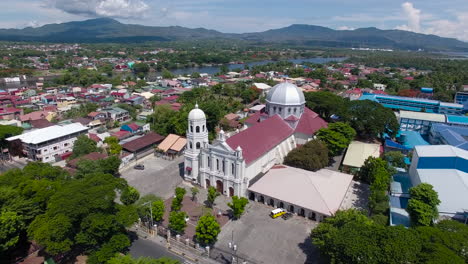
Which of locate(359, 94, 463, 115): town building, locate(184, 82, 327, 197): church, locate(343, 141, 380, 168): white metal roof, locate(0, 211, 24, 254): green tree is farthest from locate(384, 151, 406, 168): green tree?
locate(0, 211, 24, 254): green tree

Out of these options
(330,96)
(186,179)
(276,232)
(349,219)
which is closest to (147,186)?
Answer: (186,179)

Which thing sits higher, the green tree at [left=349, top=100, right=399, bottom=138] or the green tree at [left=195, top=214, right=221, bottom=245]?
the green tree at [left=349, top=100, right=399, bottom=138]

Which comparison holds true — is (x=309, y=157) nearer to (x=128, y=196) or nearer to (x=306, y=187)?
(x=306, y=187)

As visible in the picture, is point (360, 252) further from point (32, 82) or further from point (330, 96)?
point (32, 82)

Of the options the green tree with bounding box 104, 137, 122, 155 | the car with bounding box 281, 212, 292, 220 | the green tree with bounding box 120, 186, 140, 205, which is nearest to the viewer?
the green tree with bounding box 120, 186, 140, 205

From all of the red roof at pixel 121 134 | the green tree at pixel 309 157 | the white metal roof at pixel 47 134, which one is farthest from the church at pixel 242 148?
the white metal roof at pixel 47 134

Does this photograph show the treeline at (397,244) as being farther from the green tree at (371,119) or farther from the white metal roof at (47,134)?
the white metal roof at (47,134)

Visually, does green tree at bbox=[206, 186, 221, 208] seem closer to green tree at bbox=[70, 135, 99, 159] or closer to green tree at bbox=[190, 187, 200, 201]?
green tree at bbox=[190, 187, 200, 201]
